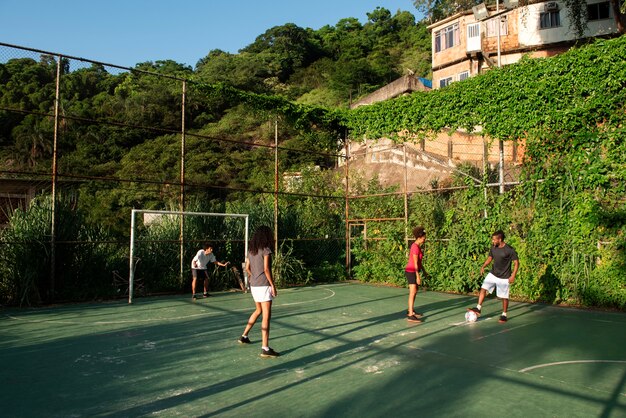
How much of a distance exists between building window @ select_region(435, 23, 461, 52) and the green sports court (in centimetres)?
3081

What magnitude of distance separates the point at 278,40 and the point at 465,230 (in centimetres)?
6797

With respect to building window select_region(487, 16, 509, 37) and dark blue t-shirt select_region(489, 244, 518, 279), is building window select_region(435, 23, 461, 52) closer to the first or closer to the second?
building window select_region(487, 16, 509, 37)

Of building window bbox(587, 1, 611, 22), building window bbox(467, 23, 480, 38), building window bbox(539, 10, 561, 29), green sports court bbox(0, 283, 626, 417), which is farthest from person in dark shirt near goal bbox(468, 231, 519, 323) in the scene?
building window bbox(587, 1, 611, 22)

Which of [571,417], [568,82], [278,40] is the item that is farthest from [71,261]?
[278,40]

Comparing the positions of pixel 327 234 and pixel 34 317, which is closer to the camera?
pixel 34 317

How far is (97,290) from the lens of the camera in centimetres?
1137

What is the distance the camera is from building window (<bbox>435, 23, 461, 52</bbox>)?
35912 millimetres

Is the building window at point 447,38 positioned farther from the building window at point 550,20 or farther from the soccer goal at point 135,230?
the soccer goal at point 135,230

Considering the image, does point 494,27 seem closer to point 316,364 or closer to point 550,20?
point 550,20

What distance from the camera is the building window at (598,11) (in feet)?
102

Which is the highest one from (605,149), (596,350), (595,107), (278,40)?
(278,40)

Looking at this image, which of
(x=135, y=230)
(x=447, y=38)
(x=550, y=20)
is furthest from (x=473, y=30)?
(x=135, y=230)

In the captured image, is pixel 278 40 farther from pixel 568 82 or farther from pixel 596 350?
pixel 596 350

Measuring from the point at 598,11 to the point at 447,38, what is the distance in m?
10.1
